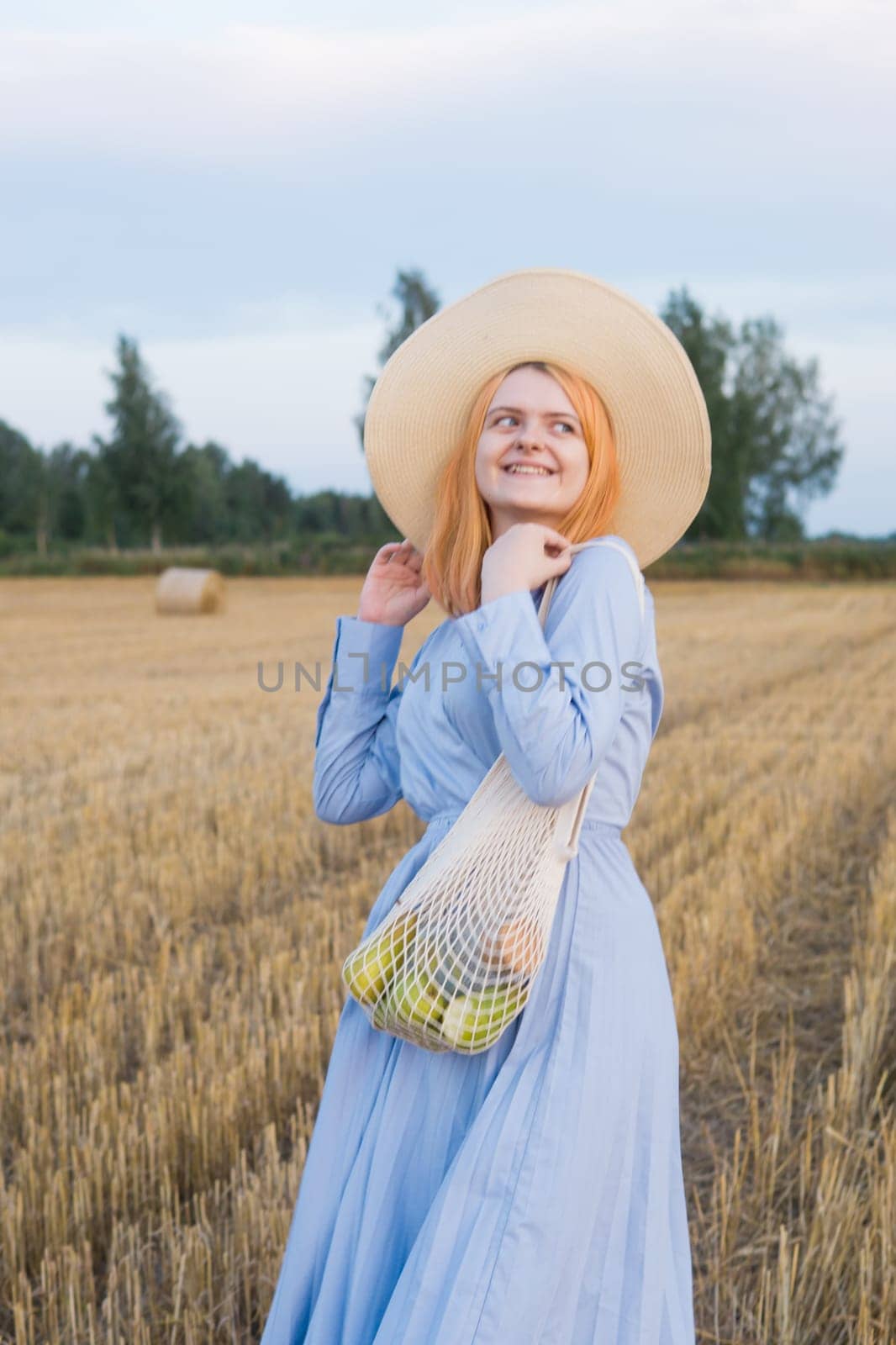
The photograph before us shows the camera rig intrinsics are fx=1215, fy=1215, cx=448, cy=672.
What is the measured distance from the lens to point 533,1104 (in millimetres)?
1521

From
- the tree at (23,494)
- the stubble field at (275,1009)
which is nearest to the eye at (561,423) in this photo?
the stubble field at (275,1009)

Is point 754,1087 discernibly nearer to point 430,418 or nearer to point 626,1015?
point 626,1015

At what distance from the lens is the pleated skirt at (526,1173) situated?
1466mm

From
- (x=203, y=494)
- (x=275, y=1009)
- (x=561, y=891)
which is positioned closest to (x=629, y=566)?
(x=561, y=891)

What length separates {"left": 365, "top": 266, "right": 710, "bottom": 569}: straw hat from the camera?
5.77ft

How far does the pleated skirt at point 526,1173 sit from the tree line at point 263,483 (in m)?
35.5

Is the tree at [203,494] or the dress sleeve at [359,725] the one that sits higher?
the tree at [203,494]

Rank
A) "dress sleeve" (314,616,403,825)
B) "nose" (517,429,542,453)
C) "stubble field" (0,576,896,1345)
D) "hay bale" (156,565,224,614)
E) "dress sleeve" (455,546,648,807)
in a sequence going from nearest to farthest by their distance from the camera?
"dress sleeve" (455,546,648,807), "nose" (517,429,542,453), "dress sleeve" (314,616,403,825), "stubble field" (0,576,896,1345), "hay bale" (156,565,224,614)

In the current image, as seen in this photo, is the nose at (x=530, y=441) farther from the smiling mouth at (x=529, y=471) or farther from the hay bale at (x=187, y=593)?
the hay bale at (x=187, y=593)

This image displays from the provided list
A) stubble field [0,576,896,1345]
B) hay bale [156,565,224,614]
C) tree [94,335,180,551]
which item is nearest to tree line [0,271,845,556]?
tree [94,335,180,551]

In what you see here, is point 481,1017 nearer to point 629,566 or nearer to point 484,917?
point 484,917

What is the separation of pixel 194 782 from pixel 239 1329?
4.48m

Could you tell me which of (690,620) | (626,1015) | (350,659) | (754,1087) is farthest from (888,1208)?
(690,620)

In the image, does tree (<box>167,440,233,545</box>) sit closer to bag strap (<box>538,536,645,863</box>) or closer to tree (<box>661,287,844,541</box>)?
tree (<box>661,287,844,541</box>)
